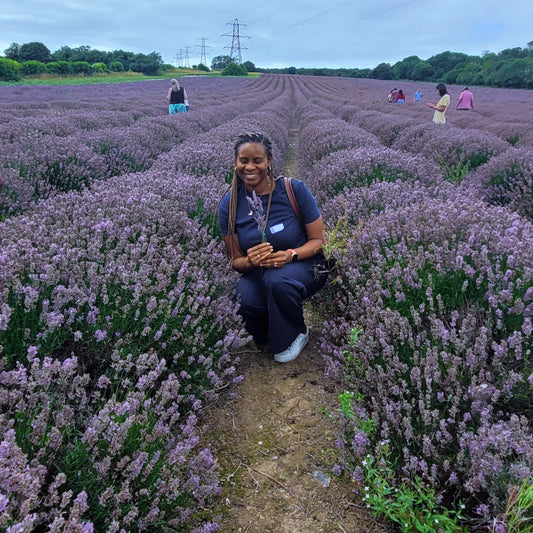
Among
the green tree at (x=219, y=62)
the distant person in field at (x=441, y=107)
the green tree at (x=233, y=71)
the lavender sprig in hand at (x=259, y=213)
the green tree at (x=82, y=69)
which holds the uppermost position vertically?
the green tree at (x=219, y=62)

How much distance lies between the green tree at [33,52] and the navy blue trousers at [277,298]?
6565 cm

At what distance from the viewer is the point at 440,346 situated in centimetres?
198

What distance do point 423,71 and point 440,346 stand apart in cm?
7588

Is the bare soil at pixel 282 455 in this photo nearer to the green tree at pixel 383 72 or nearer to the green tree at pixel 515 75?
the green tree at pixel 515 75

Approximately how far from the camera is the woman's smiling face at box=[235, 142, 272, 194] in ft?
9.39

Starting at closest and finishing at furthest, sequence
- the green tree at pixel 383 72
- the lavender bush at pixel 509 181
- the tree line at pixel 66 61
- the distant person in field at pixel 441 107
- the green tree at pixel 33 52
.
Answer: the lavender bush at pixel 509 181, the distant person in field at pixel 441 107, the tree line at pixel 66 61, the green tree at pixel 33 52, the green tree at pixel 383 72

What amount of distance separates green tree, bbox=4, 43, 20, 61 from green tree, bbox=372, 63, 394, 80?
57120mm

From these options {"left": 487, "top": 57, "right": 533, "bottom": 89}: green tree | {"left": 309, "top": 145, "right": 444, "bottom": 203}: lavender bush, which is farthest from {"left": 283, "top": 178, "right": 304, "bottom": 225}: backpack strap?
{"left": 487, "top": 57, "right": 533, "bottom": 89}: green tree

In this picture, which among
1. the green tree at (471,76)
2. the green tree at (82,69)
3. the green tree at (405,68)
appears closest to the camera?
the green tree at (82,69)

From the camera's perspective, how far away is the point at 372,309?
227cm

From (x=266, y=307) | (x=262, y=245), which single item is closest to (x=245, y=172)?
(x=262, y=245)

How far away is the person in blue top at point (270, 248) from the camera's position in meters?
2.83

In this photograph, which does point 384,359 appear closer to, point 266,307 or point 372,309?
point 372,309

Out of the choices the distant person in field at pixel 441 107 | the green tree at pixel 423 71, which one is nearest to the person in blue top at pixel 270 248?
the distant person in field at pixel 441 107
